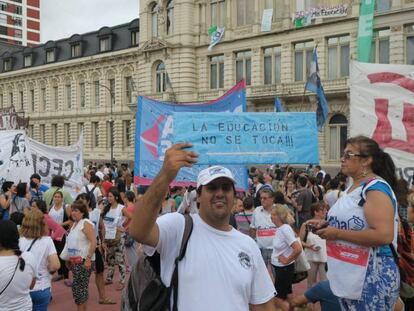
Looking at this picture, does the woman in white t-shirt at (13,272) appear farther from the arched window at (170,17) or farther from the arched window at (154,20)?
the arched window at (154,20)

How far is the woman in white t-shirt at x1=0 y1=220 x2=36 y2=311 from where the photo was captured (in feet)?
12.7

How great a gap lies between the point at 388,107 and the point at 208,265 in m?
3.87

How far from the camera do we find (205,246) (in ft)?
8.45

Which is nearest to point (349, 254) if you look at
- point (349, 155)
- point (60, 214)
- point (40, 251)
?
point (349, 155)

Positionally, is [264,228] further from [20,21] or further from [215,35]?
[20,21]

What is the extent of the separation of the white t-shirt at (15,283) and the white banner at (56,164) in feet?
24.2

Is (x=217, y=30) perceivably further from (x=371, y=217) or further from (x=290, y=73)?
(x=371, y=217)

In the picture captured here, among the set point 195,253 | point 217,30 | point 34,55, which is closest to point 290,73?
point 217,30

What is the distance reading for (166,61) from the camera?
36.9m

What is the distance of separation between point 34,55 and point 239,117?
173 feet

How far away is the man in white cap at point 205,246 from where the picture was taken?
7.92 ft

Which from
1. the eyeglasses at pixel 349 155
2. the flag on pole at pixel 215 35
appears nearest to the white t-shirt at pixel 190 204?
the eyeglasses at pixel 349 155

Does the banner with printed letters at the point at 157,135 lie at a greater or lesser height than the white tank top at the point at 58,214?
greater

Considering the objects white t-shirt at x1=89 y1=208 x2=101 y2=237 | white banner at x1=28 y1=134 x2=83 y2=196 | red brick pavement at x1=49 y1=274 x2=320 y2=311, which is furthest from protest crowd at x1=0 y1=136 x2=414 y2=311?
white banner at x1=28 y1=134 x2=83 y2=196
